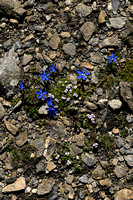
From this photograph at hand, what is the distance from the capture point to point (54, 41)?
7422 millimetres

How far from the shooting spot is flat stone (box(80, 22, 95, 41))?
24.2 feet

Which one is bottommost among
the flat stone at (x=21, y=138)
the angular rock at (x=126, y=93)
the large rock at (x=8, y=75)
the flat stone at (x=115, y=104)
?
the flat stone at (x=21, y=138)

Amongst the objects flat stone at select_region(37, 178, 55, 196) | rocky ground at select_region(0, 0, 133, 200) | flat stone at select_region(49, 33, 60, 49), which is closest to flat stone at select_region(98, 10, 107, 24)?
rocky ground at select_region(0, 0, 133, 200)

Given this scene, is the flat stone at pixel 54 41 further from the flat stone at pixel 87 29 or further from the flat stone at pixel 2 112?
the flat stone at pixel 2 112

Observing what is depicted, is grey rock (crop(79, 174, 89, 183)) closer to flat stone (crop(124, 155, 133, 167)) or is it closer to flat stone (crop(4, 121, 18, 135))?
flat stone (crop(124, 155, 133, 167))

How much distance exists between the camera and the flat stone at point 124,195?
628 centimetres

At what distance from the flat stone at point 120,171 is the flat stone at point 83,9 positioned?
435 cm

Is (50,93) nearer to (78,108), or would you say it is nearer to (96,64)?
(78,108)

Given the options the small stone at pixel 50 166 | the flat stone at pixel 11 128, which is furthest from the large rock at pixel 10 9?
the small stone at pixel 50 166

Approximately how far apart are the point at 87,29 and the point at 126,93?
7.11 feet

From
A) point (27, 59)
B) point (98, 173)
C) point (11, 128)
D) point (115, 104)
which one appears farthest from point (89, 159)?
point (27, 59)

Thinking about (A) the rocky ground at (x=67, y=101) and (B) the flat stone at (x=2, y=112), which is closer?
(A) the rocky ground at (x=67, y=101)

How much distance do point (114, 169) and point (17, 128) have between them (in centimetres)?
271

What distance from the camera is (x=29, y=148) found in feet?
22.3
